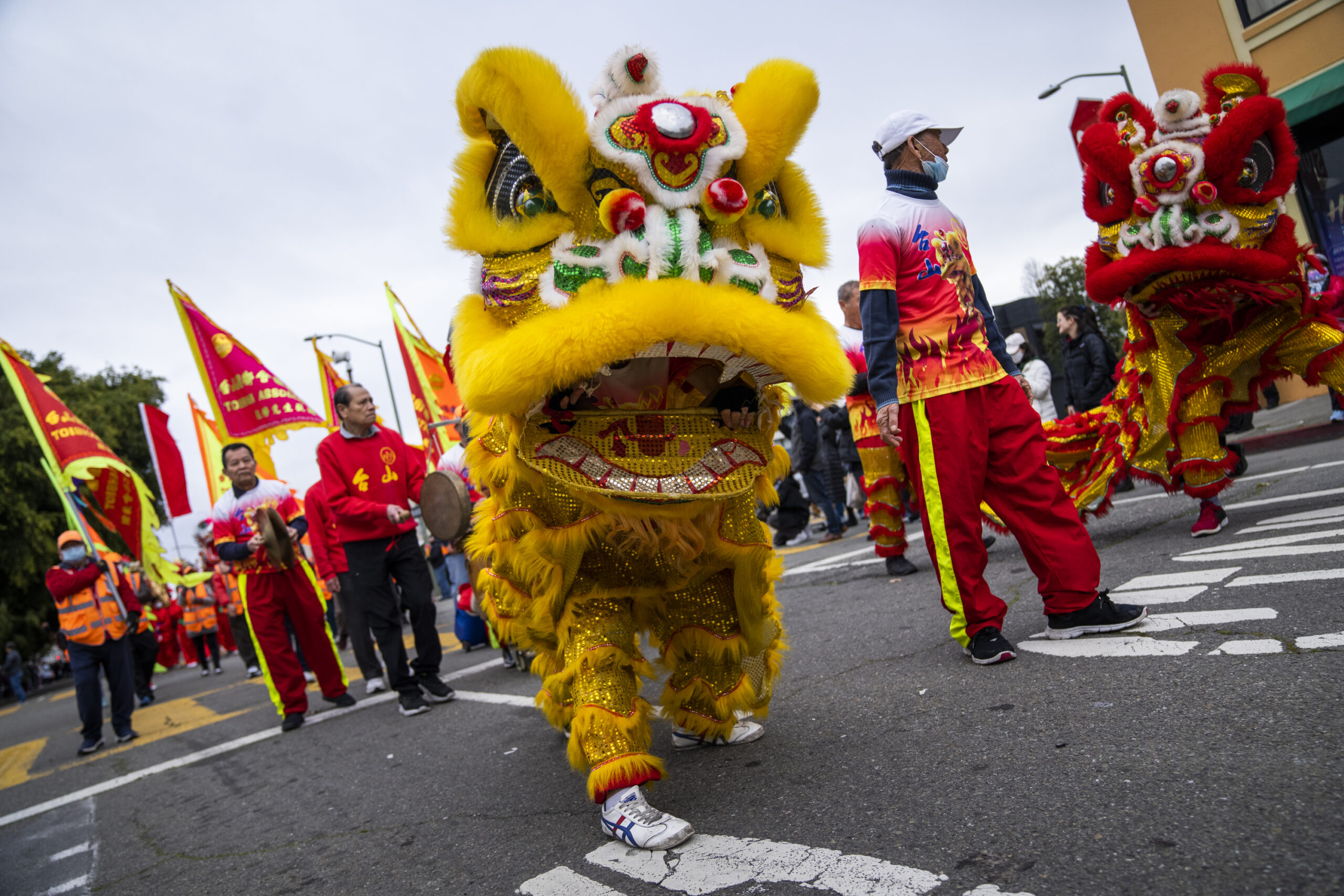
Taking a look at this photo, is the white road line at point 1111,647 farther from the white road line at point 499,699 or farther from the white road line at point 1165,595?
the white road line at point 499,699

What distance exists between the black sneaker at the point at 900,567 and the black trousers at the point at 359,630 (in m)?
3.58

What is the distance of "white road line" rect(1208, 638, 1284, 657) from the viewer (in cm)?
257

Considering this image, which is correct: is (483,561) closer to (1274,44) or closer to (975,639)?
(975,639)

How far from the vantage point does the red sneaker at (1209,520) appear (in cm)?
473

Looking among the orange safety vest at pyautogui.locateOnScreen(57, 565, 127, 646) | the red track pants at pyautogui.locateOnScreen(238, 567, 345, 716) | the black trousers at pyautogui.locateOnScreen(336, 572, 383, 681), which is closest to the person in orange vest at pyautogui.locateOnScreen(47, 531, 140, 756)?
the orange safety vest at pyautogui.locateOnScreen(57, 565, 127, 646)

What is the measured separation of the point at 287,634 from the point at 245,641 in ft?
21.0

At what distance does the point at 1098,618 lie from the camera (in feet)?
10.4

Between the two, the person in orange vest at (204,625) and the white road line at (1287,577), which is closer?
the white road line at (1287,577)

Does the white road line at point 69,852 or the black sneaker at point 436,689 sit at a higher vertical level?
the black sneaker at point 436,689

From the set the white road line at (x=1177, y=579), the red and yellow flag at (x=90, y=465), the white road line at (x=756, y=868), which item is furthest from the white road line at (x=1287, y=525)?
the red and yellow flag at (x=90, y=465)

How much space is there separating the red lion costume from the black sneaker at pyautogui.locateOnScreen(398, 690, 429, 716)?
4.08 metres

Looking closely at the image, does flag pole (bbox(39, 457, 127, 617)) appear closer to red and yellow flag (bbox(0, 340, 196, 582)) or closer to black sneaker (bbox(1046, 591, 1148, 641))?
red and yellow flag (bbox(0, 340, 196, 582))

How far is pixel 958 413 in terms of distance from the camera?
10.4ft

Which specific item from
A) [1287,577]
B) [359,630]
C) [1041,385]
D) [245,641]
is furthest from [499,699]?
[245,641]
